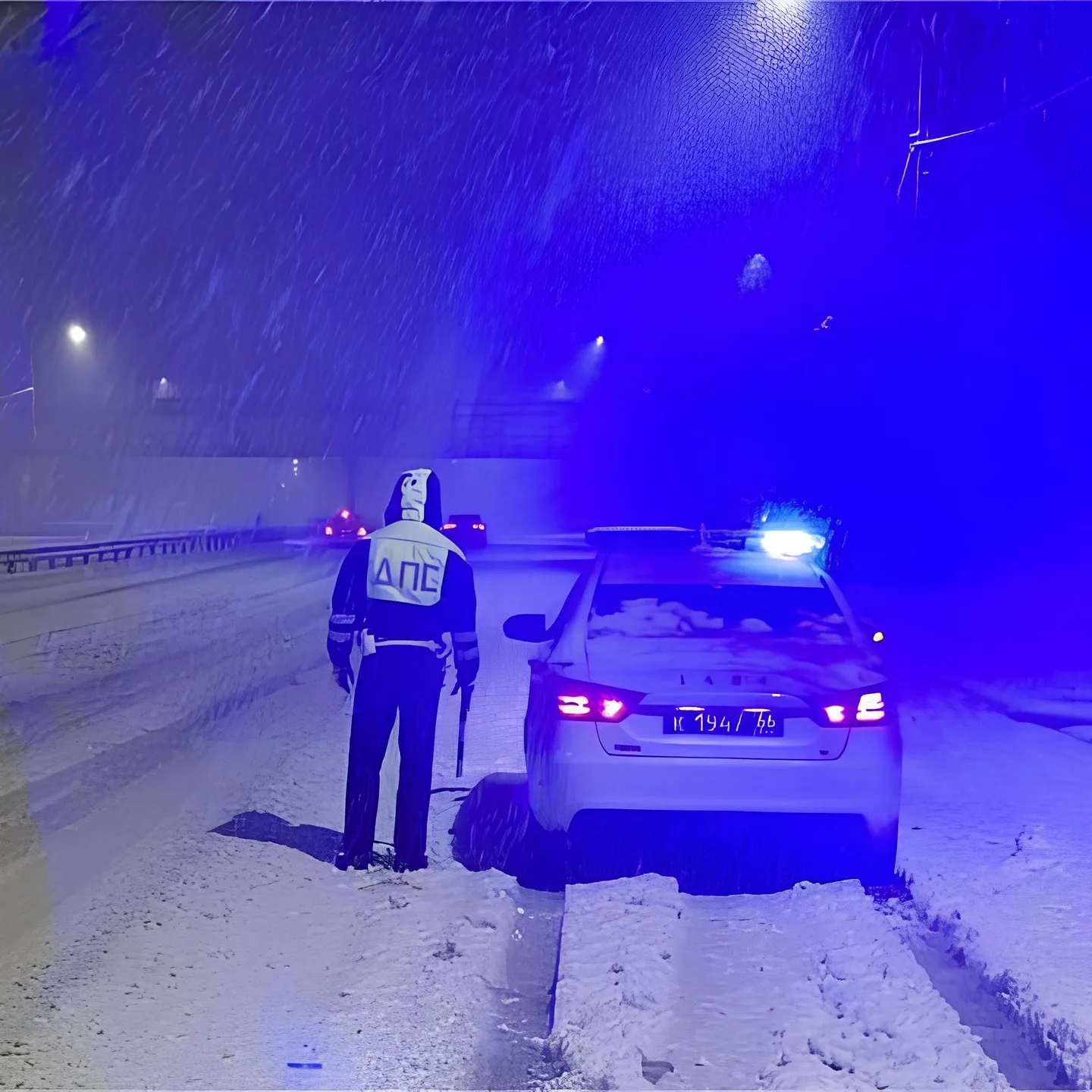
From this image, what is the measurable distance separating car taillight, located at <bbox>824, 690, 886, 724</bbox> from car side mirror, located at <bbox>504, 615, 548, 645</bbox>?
1.79 metres

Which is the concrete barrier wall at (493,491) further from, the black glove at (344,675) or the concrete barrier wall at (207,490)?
the black glove at (344,675)

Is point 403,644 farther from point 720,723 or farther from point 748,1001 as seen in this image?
→ point 748,1001

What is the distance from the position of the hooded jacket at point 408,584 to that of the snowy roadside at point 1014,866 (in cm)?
256

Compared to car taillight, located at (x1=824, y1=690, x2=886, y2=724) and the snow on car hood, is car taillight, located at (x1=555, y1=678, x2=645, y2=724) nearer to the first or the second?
the snow on car hood

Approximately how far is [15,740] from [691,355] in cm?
3992

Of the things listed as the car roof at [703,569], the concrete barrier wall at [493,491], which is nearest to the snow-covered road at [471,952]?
the car roof at [703,569]

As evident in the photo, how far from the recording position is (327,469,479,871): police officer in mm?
5488

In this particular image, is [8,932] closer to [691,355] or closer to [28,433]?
[691,355]

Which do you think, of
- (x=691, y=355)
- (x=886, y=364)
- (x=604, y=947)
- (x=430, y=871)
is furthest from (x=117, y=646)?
(x=691, y=355)

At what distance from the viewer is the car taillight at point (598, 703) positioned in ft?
16.0

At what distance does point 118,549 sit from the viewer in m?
31.0

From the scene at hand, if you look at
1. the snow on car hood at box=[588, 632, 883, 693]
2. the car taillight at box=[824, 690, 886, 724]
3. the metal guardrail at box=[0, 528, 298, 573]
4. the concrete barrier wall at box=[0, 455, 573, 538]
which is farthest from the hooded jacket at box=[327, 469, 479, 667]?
the concrete barrier wall at box=[0, 455, 573, 538]

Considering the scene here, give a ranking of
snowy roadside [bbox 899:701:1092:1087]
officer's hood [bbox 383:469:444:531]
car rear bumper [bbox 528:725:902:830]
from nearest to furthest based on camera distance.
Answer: snowy roadside [bbox 899:701:1092:1087] → car rear bumper [bbox 528:725:902:830] → officer's hood [bbox 383:469:444:531]

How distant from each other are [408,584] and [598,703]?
1194 millimetres
